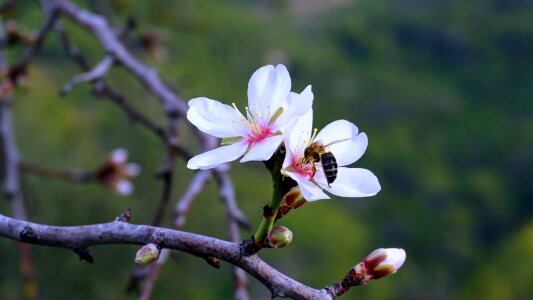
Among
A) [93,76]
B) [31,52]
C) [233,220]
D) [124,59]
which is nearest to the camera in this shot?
[233,220]

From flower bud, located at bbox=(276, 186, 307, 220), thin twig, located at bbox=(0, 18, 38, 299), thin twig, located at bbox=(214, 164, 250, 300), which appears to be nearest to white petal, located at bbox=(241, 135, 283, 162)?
flower bud, located at bbox=(276, 186, 307, 220)

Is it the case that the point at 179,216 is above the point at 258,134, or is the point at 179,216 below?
below

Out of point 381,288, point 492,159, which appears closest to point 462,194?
point 492,159

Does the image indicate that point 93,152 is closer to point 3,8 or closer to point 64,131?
point 64,131

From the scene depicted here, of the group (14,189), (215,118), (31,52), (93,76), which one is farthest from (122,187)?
(215,118)

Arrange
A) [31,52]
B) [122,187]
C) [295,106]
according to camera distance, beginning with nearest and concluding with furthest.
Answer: [295,106]
[31,52]
[122,187]

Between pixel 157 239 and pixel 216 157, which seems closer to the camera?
pixel 157 239

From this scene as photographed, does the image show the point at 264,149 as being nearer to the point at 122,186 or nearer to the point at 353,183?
the point at 353,183
